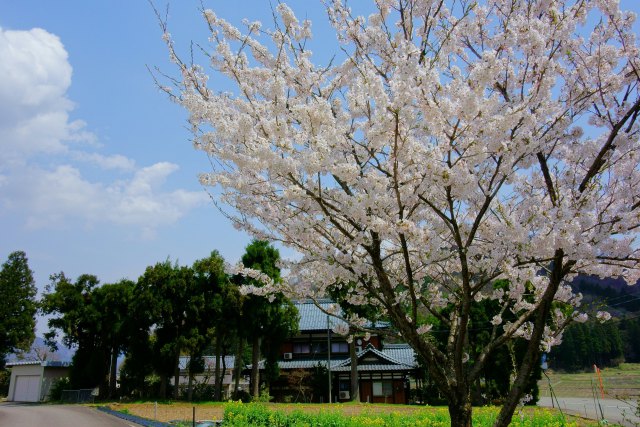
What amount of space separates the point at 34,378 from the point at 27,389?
1.53m

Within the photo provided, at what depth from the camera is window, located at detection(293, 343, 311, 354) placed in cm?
3584

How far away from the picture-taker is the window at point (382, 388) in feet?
103

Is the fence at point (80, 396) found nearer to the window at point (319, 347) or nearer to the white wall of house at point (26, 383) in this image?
the white wall of house at point (26, 383)

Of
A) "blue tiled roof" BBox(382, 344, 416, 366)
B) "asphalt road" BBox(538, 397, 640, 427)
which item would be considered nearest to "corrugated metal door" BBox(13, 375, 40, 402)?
"blue tiled roof" BBox(382, 344, 416, 366)

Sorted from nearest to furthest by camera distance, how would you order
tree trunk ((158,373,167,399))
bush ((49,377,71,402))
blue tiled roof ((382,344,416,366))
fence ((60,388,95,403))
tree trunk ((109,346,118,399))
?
tree trunk ((158,373,167,399)) → fence ((60,388,95,403)) → tree trunk ((109,346,118,399)) → blue tiled roof ((382,344,416,366)) → bush ((49,377,71,402))

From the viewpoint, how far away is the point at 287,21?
5047 mm

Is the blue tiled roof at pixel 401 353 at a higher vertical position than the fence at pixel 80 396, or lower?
higher

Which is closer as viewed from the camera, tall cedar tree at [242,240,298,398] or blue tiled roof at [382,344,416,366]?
tall cedar tree at [242,240,298,398]

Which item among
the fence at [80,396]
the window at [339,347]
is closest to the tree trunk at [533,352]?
the window at [339,347]

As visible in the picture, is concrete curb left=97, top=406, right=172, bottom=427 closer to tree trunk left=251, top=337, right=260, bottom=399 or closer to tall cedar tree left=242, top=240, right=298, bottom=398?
tree trunk left=251, top=337, right=260, bottom=399

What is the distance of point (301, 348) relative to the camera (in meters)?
36.0

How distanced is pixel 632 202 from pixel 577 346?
66.8m

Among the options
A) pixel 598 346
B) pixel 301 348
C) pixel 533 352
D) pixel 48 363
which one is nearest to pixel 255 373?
pixel 301 348

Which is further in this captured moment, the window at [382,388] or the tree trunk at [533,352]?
the window at [382,388]
